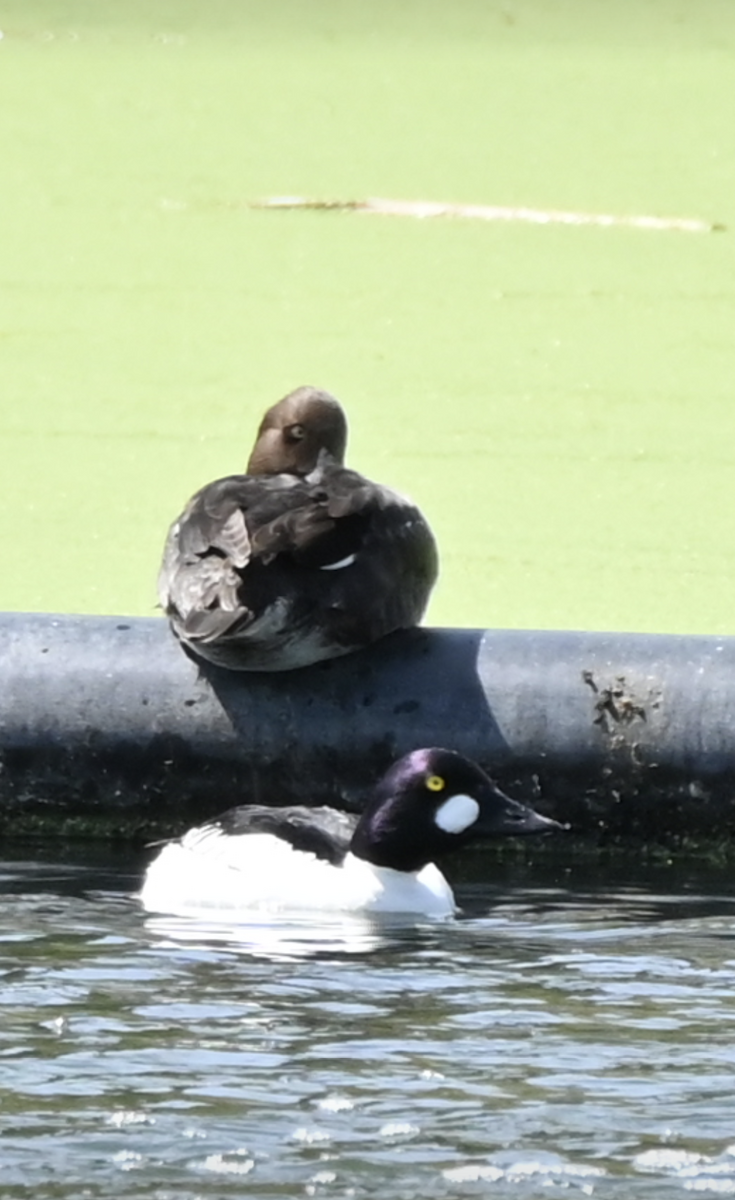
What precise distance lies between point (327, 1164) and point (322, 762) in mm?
2223

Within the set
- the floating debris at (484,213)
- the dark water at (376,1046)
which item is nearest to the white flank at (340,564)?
the dark water at (376,1046)

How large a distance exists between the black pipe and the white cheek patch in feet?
0.84

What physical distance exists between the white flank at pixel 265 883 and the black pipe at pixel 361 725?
1.13ft

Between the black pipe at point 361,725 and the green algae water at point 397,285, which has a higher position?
the green algae water at point 397,285

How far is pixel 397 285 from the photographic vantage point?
9242 mm

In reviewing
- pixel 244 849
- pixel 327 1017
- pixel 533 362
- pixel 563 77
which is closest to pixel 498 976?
pixel 327 1017

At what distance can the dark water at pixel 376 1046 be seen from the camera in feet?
10.5

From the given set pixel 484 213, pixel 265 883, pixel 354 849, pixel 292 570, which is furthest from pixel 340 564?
pixel 484 213

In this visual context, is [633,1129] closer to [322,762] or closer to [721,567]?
[322,762]

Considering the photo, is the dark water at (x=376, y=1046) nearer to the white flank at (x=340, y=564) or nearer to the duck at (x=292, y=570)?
the duck at (x=292, y=570)

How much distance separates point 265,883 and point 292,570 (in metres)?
0.74

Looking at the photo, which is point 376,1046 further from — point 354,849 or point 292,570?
point 292,570

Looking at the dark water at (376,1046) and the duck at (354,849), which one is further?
the duck at (354,849)

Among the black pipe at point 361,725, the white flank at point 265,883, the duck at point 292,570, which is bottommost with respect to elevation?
the white flank at point 265,883
